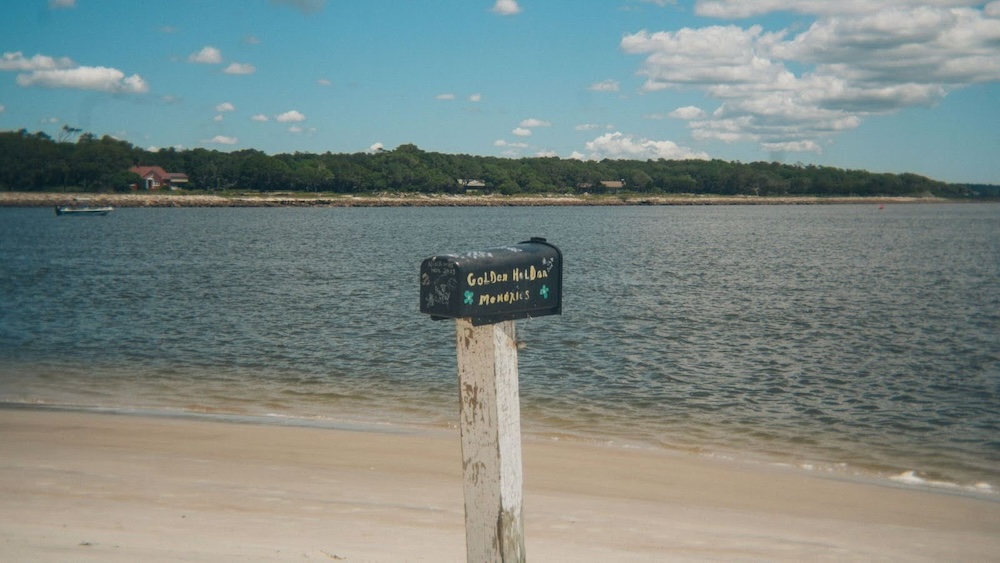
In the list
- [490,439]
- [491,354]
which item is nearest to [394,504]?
[490,439]

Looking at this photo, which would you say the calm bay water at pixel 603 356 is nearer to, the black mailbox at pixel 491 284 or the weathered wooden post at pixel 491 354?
the weathered wooden post at pixel 491 354

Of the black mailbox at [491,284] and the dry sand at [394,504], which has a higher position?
the black mailbox at [491,284]

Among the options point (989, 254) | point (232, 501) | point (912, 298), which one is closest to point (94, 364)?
point (232, 501)

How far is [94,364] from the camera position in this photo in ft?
58.7

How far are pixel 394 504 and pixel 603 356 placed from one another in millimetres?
11207

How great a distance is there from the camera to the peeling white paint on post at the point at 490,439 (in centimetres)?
372

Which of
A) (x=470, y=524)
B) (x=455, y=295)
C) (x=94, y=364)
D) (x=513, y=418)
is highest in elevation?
(x=455, y=295)

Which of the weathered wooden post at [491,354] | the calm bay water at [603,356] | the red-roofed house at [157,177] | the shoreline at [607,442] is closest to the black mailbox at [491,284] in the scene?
the weathered wooden post at [491,354]

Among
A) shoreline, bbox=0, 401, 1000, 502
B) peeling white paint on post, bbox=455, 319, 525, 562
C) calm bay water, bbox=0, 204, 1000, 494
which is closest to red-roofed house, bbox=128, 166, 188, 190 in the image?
calm bay water, bbox=0, 204, 1000, 494

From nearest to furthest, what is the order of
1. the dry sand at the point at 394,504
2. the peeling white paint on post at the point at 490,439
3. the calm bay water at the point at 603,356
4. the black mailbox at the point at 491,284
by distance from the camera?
the black mailbox at the point at 491,284 → the peeling white paint on post at the point at 490,439 → the dry sand at the point at 394,504 → the calm bay water at the point at 603,356

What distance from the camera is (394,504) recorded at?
7.96 m

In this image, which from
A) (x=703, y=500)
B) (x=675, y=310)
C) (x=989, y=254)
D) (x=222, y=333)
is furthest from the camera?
(x=989, y=254)

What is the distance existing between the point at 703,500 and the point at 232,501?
4.39 meters

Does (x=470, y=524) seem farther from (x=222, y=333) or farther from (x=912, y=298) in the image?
(x=912, y=298)
